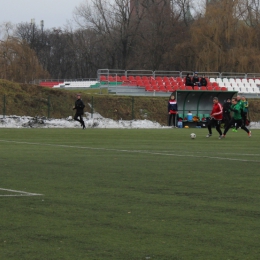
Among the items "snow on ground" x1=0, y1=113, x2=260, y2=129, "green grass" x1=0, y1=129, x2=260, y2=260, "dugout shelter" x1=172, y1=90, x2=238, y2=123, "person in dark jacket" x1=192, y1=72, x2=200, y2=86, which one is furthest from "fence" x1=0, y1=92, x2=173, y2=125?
"green grass" x1=0, y1=129, x2=260, y2=260

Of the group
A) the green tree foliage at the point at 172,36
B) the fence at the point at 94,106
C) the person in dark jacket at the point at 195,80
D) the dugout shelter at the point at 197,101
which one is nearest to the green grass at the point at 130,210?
the dugout shelter at the point at 197,101

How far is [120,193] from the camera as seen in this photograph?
10.7 metres

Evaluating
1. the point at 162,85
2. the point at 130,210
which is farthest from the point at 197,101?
the point at 130,210

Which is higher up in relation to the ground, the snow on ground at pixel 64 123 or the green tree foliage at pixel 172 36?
the green tree foliage at pixel 172 36

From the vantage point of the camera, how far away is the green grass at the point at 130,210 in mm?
6762

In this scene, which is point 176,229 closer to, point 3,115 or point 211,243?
point 211,243

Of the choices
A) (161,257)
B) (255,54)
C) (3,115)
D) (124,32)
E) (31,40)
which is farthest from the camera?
(31,40)

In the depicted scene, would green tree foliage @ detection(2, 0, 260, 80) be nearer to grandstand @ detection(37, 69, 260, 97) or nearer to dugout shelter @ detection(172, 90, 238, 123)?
grandstand @ detection(37, 69, 260, 97)

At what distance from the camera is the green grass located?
676cm

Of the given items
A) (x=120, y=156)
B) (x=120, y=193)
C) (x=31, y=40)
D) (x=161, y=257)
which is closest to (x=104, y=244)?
(x=161, y=257)

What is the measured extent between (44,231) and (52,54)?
12092 cm

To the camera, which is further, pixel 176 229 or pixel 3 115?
pixel 3 115

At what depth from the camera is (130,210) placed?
9031 mm

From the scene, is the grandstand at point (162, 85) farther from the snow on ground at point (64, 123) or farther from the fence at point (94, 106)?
the snow on ground at point (64, 123)
